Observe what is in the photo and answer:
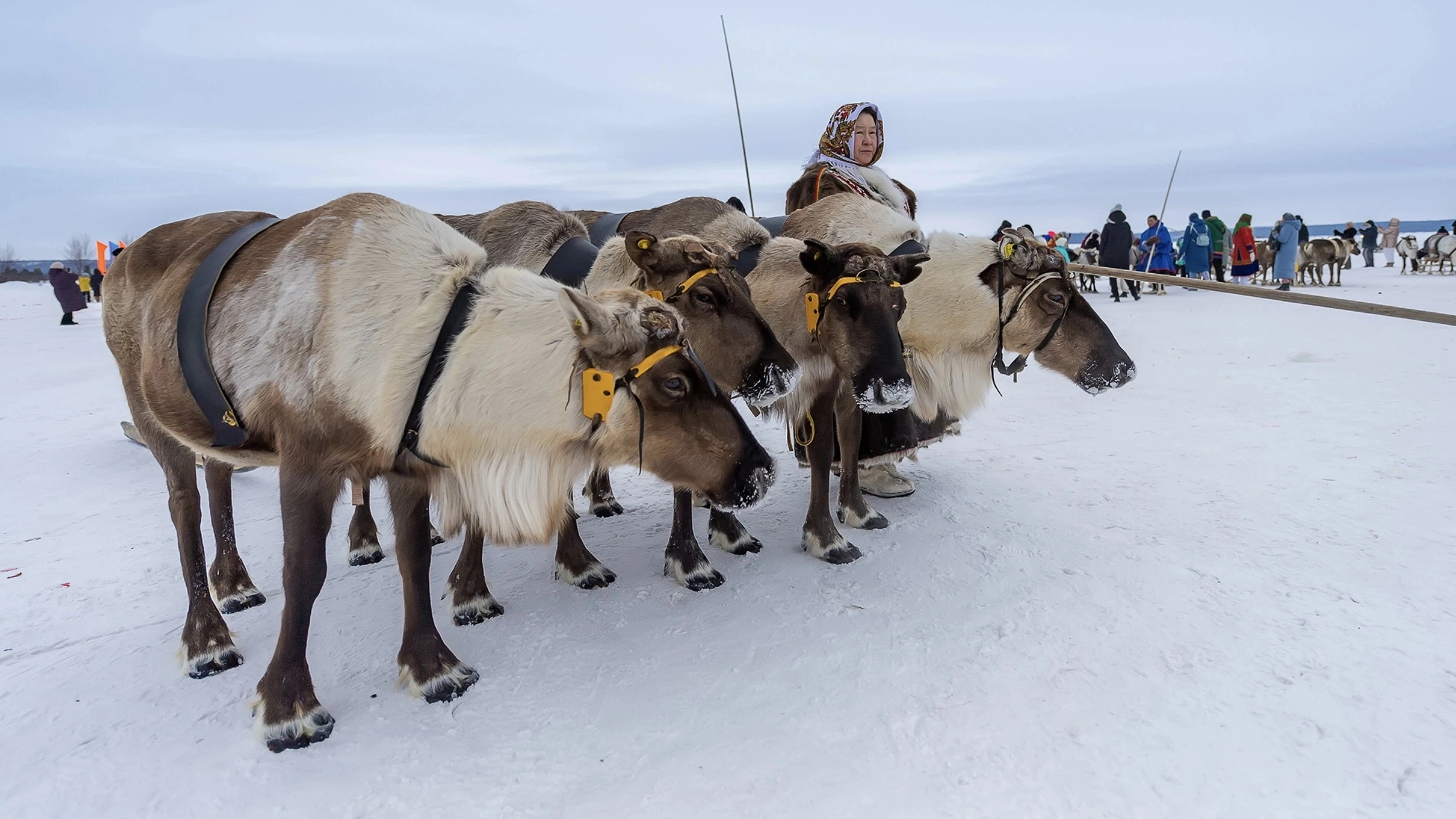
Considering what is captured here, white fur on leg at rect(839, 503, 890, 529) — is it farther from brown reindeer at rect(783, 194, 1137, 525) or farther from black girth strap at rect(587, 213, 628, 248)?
black girth strap at rect(587, 213, 628, 248)

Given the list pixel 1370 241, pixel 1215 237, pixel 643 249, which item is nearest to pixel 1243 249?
pixel 1215 237

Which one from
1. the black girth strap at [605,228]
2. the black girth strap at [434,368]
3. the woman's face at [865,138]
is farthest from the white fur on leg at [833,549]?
the woman's face at [865,138]

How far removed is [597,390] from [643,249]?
1.07 meters

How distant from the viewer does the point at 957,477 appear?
543 cm

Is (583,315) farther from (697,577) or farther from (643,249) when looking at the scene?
(697,577)

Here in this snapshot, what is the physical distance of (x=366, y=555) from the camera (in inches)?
171

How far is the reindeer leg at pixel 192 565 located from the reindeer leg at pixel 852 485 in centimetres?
299

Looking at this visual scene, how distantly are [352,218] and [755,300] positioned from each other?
2.03 meters

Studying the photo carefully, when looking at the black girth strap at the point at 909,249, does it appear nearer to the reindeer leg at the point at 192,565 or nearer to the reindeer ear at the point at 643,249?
the reindeer ear at the point at 643,249

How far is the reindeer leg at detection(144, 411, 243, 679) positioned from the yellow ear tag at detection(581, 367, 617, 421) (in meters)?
1.86

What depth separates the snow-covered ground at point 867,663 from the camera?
232cm

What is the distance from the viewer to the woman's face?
19.3 ft

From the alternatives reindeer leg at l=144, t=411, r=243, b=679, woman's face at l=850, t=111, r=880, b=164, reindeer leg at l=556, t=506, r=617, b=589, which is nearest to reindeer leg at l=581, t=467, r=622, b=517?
reindeer leg at l=556, t=506, r=617, b=589

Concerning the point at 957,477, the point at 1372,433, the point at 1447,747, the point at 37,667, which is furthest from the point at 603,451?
the point at 1372,433
